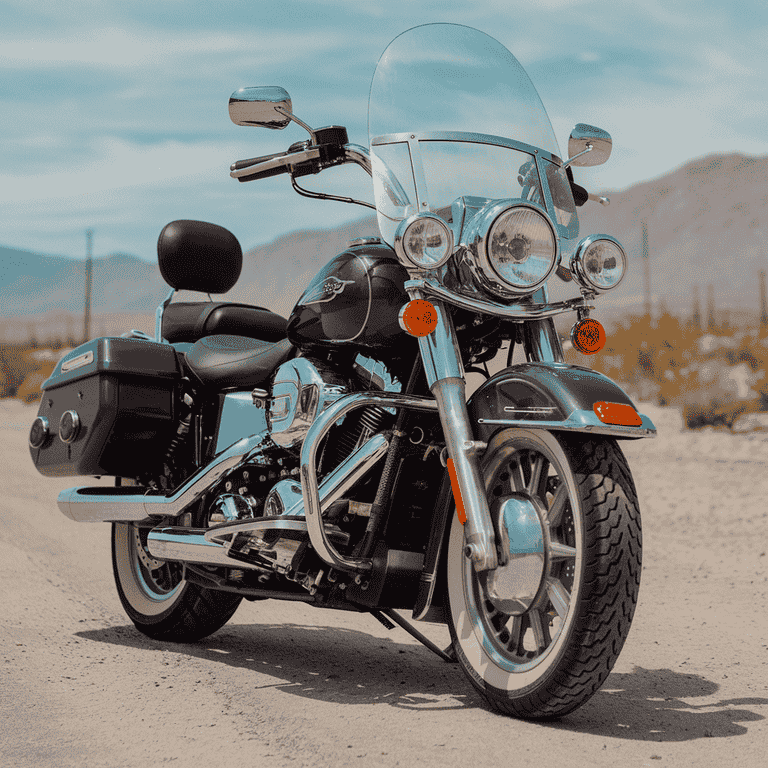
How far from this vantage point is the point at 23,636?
16.6 ft

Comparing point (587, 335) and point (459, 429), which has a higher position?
point (587, 335)

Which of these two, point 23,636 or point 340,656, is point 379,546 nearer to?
point 340,656

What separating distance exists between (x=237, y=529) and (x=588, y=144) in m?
2.28

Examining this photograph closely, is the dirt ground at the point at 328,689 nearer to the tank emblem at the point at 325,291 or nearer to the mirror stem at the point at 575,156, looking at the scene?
the tank emblem at the point at 325,291

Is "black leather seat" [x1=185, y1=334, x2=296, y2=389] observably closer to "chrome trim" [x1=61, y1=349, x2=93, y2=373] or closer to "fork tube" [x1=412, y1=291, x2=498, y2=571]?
"chrome trim" [x1=61, y1=349, x2=93, y2=373]

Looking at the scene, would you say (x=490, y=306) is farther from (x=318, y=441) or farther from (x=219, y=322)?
(x=219, y=322)

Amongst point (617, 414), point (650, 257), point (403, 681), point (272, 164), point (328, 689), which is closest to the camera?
point (617, 414)

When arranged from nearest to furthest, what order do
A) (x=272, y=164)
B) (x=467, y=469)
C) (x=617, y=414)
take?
(x=617, y=414)
(x=467, y=469)
(x=272, y=164)

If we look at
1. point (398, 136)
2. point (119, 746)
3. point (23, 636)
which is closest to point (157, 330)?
point (23, 636)

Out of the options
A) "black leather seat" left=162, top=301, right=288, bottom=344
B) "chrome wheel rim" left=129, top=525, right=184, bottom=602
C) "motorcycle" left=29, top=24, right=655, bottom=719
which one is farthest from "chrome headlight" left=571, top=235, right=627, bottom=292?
"chrome wheel rim" left=129, top=525, right=184, bottom=602

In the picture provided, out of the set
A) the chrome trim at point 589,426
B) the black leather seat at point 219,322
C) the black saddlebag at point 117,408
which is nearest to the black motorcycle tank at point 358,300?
the chrome trim at point 589,426

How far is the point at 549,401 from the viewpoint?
11.6 feet

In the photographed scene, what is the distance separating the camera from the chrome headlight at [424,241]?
3.77 meters

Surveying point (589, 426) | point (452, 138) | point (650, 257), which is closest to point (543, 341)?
point (589, 426)
